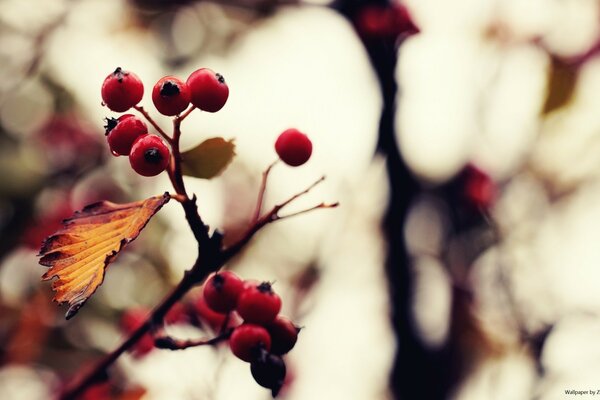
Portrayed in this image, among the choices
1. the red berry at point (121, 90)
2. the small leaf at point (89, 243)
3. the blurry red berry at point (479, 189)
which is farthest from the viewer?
the blurry red berry at point (479, 189)

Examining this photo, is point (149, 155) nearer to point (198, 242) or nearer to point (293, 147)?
point (198, 242)

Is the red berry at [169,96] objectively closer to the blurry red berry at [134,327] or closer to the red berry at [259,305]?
the red berry at [259,305]

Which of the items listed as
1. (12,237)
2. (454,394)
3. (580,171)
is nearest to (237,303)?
(454,394)

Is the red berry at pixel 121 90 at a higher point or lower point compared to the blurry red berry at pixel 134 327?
higher

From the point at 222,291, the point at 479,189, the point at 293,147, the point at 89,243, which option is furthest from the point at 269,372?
the point at 479,189

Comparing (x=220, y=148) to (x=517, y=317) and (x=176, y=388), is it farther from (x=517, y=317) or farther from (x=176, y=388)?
(x=517, y=317)

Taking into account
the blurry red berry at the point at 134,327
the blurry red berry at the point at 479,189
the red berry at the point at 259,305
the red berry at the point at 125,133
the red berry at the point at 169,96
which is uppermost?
the red berry at the point at 169,96

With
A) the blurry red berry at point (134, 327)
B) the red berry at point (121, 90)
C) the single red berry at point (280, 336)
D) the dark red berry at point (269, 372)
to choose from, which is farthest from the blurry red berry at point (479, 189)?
the red berry at point (121, 90)
